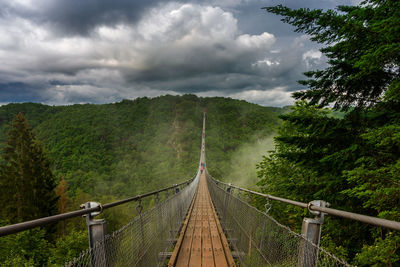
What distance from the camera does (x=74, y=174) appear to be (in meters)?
60.2

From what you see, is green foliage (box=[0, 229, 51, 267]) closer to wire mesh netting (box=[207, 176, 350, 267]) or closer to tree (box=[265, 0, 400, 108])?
wire mesh netting (box=[207, 176, 350, 267])

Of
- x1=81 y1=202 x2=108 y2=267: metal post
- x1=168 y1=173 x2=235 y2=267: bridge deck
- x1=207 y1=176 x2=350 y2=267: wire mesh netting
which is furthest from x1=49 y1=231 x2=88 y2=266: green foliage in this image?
x1=81 y1=202 x2=108 y2=267: metal post

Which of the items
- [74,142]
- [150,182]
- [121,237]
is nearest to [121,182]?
[150,182]

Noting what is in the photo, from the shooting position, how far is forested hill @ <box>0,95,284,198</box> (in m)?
63.3

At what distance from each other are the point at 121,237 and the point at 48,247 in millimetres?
27487

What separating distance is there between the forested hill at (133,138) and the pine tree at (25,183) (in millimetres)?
27228

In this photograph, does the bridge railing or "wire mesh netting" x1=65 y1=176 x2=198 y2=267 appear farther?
"wire mesh netting" x1=65 y1=176 x2=198 y2=267

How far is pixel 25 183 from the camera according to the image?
74.7 feet

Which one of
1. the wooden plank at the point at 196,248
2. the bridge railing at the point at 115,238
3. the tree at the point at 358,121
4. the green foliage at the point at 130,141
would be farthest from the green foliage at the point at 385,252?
the green foliage at the point at 130,141

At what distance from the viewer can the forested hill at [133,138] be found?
63312 millimetres

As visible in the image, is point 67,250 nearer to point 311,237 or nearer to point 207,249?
point 207,249

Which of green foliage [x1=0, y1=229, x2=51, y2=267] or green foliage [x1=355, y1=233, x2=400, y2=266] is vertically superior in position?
green foliage [x1=355, y1=233, x2=400, y2=266]

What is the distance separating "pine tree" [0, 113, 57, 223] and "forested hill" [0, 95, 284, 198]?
89.3 ft

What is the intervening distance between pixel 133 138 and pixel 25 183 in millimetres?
74897
